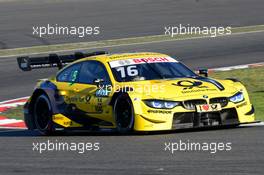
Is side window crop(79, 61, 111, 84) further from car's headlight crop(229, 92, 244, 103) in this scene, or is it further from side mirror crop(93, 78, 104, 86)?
car's headlight crop(229, 92, 244, 103)

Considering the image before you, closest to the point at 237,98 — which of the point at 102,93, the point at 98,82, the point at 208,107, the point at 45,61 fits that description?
the point at 208,107

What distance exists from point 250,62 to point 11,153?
1189 cm

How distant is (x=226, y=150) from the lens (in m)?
9.91

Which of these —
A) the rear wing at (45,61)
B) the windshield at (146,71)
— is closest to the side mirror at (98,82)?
the windshield at (146,71)

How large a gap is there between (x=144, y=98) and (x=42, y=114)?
2360 mm

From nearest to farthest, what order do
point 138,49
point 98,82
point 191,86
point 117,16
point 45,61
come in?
point 191,86
point 98,82
point 45,61
point 138,49
point 117,16

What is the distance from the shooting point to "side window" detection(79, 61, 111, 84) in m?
12.9

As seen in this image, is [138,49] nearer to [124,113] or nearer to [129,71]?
[129,71]

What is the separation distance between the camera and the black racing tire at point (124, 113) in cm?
1193

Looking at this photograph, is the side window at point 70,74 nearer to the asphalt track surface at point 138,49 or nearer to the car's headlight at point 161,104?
the asphalt track surface at point 138,49

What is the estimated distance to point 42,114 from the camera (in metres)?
13.7

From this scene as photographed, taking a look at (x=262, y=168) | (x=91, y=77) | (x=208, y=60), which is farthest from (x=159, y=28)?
(x=262, y=168)

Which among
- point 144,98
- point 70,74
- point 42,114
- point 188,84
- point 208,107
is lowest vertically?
point 42,114

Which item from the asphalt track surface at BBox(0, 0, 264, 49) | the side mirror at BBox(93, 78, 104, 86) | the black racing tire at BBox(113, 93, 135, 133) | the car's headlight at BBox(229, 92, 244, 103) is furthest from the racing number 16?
the asphalt track surface at BBox(0, 0, 264, 49)
